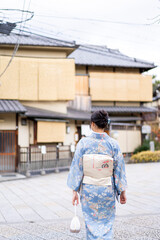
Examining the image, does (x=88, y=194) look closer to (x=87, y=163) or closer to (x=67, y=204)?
(x=87, y=163)

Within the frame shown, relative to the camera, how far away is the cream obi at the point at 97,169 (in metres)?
3.63

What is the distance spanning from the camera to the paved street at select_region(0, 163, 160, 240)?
16.6ft

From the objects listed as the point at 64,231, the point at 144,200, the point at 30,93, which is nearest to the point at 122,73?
the point at 30,93

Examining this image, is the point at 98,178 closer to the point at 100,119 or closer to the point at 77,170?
the point at 77,170

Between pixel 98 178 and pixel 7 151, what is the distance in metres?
11.9

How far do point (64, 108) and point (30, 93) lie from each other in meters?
2.54

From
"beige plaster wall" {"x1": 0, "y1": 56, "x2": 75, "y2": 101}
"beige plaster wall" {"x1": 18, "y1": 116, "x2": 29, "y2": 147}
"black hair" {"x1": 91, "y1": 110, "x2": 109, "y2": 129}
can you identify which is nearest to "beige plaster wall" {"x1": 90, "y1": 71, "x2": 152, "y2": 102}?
"beige plaster wall" {"x1": 0, "y1": 56, "x2": 75, "y2": 101}

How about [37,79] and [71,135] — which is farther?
[71,135]

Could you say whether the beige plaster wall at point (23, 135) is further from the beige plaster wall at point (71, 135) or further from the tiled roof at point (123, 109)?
the tiled roof at point (123, 109)

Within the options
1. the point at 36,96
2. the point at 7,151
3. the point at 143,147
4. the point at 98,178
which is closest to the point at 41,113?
the point at 36,96

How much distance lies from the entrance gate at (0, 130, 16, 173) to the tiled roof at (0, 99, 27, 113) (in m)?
1.26

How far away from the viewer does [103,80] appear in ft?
82.1

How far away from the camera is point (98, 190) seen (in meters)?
3.62

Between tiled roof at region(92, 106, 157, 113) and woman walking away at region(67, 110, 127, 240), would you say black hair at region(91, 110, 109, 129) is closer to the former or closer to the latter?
woman walking away at region(67, 110, 127, 240)
